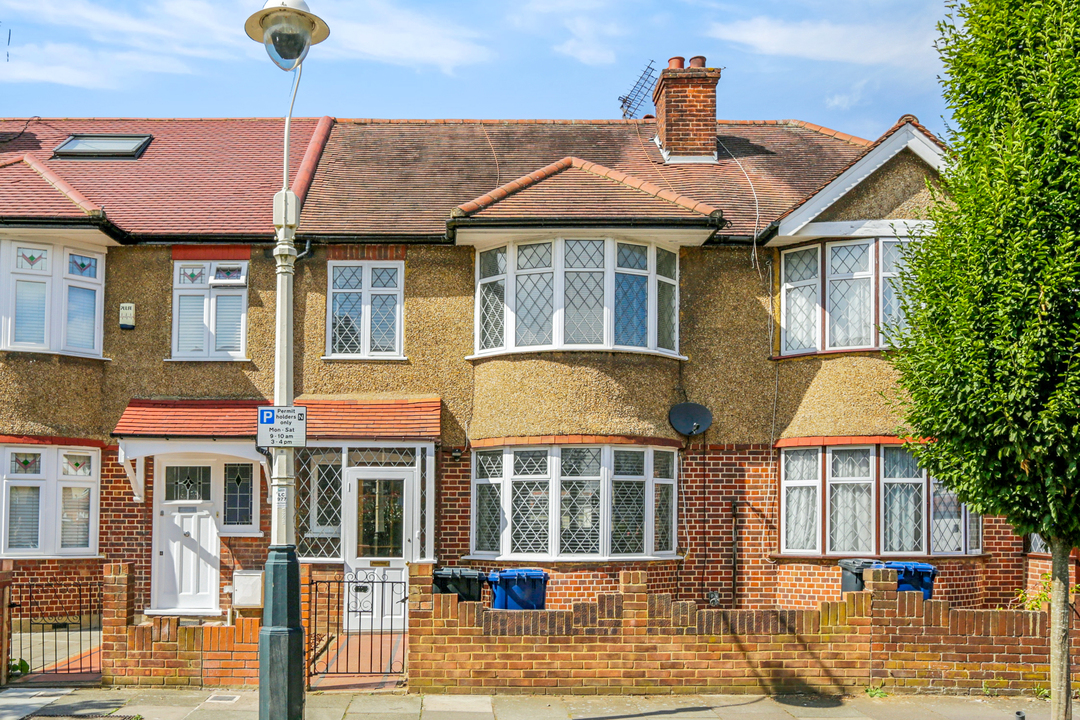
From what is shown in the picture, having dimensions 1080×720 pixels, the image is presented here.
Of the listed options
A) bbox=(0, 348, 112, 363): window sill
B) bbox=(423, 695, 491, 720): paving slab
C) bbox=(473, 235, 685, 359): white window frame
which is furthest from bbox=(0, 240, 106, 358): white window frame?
bbox=(423, 695, 491, 720): paving slab

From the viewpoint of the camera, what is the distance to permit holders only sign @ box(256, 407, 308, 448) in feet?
29.8

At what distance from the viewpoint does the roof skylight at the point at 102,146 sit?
58.0 feet

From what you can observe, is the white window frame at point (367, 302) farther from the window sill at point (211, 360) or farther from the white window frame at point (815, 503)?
the white window frame at point (815, 503)

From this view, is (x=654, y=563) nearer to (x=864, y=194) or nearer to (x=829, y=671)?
(x=829, y=671)

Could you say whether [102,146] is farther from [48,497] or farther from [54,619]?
[54,619]

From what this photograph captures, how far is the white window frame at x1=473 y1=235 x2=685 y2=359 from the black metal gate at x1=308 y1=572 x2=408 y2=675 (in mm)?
3629

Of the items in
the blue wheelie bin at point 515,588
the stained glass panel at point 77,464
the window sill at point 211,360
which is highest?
the window sill at point 211,360

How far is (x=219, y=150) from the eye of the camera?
1830 cm

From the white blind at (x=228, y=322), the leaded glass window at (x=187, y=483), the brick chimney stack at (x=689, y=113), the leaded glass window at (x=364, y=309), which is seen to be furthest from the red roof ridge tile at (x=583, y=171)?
the leaded glass window at (x=187, y=483)

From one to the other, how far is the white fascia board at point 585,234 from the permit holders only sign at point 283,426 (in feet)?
18.5

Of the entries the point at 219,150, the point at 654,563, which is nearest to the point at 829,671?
the point at 654,563

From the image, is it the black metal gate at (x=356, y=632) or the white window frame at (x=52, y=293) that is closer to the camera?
the black metal gate at (x=356, y=632)

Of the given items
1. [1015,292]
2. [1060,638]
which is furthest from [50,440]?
[1060,638]

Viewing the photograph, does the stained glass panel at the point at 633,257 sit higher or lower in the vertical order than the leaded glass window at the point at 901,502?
higher
